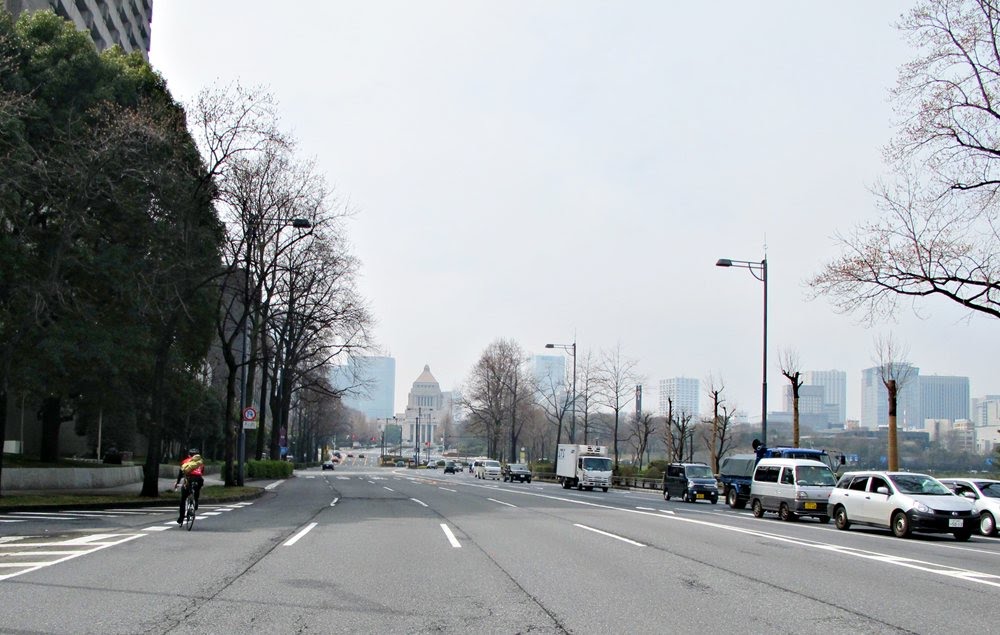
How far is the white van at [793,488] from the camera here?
27.1 m

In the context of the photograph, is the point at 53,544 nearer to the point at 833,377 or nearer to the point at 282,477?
the point at 282,477

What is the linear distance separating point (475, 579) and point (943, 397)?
3701 inches

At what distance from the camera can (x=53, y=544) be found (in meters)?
15.4

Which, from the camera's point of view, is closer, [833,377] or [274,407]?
[274,407]

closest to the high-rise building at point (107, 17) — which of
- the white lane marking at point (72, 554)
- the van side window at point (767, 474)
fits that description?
the white lane marking at point (72, 554)

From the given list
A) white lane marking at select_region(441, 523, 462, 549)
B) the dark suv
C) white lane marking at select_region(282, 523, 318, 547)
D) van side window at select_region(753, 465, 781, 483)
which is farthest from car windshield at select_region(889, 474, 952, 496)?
the dark suv

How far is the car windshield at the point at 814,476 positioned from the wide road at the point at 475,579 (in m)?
6.24

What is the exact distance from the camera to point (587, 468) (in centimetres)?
5306

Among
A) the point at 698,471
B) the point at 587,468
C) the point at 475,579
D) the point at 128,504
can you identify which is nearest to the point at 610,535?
the point at 475,579

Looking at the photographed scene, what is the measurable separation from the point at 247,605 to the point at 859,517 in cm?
1840

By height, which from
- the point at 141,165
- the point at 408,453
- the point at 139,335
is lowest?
the point at 408,453

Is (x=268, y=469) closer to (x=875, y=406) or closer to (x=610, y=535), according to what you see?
(x=610, y=535)

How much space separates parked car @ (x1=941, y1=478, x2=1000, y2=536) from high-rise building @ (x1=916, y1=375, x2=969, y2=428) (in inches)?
2859

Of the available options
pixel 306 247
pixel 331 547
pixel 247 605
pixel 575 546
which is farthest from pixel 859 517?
pixel 306 247
